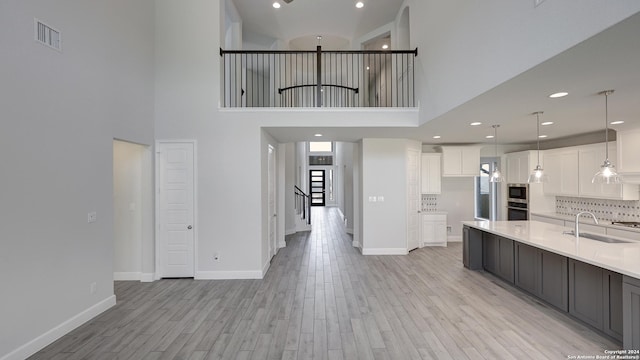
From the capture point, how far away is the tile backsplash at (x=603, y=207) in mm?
4980

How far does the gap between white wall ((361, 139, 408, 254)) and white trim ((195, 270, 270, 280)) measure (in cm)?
244

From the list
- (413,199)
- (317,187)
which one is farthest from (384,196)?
(317,187)

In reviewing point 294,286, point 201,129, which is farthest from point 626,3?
point 201,129

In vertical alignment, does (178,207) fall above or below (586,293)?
above

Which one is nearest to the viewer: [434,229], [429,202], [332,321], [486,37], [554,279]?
[486,37]

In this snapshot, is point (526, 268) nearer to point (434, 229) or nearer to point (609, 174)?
point (609, 174)

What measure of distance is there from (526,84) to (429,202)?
16.3 ft

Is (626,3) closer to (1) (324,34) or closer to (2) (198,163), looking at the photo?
(2) (198,163)

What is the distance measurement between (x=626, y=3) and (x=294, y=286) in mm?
4266

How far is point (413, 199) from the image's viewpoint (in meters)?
6.30

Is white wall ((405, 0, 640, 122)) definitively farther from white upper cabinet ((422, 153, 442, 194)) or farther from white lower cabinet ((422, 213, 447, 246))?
white lower cabinet ((422, 213, 447, 246))

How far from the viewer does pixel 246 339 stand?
2.84 metres

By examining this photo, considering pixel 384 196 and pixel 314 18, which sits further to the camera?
pixel 314 18

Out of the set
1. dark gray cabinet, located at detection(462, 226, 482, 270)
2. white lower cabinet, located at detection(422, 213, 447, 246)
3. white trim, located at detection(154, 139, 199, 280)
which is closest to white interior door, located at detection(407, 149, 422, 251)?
white lower cabinet, located at detection(422, 213, 447, 246)
